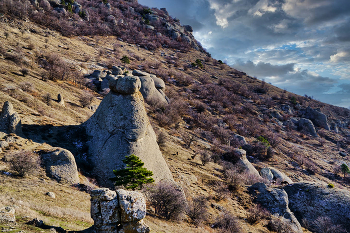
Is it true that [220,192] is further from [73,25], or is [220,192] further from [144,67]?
[73,25]

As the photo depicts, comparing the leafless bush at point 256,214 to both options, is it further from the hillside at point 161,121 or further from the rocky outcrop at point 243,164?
the rocky outcrop at point 243,164

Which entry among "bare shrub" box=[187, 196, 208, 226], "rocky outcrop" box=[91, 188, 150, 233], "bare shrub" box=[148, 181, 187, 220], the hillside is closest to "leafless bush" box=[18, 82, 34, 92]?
the hillside

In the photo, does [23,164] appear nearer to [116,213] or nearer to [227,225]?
[116,213]

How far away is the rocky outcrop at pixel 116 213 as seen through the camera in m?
6.68

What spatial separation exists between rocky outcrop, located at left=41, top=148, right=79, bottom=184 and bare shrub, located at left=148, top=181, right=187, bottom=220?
16.8ft

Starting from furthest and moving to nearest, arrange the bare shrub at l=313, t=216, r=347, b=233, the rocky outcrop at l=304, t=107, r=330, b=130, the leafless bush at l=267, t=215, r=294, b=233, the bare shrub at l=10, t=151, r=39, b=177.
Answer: the rocky outcrop at l=304, t=107, r=330, b=130, the bare shrub at l=313, t=216, r=347, b=233, the leafless bush at l=267, t=215, r=294, b=233, the bare shrub at l=10, t=151, r=39, b=177

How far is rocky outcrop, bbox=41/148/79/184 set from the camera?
35.6 feet

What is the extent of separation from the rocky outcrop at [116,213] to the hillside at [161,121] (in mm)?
1414

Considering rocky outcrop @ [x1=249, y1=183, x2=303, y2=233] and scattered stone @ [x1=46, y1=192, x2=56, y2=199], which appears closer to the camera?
scattered stone @ [x1=46, y1=192, x2=56, y2=199]

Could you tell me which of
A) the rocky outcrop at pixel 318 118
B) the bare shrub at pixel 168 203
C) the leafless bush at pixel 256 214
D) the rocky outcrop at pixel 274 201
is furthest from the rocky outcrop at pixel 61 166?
the rocky outcrop at pixel 318 118

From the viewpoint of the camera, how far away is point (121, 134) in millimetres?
14203

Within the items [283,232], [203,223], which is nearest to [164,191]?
[203,223]

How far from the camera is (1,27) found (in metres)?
32.1

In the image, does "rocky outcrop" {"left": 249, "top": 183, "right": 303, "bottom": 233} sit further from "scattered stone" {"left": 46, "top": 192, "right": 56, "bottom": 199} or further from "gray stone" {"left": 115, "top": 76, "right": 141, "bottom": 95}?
"scattered stone" {"left": 46, "top": 192, "right": 56, "bottom": 199}
